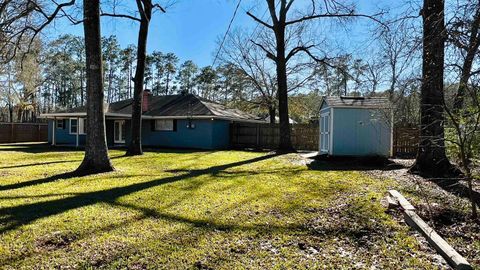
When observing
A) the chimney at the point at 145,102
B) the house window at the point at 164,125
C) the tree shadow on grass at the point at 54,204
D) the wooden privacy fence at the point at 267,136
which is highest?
the chimney at the point at 145,102

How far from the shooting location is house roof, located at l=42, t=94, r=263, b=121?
21.9 metres

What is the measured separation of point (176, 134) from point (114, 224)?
59.9 feet

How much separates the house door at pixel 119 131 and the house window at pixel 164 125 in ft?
8.47

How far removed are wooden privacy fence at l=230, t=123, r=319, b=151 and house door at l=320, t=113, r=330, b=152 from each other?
4.91 metres

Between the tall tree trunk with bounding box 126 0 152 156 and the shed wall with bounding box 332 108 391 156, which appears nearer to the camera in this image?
the shed wall with bounding box 332 108 391 156

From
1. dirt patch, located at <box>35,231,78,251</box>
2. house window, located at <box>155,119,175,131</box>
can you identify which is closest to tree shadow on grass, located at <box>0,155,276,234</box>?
dirt patch, located at <box>35,231,78,251</box>

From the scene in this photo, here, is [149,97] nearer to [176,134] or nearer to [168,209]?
[176,134]

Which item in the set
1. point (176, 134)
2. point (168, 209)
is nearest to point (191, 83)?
point (176, 134)

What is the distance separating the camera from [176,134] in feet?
74.8

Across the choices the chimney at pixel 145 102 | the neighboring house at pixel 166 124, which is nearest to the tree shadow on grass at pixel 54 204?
the neighboring house at pixel 166 124

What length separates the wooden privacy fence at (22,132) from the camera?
27.2 m

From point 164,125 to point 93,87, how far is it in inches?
562

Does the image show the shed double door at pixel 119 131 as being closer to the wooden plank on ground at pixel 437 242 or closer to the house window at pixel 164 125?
the house window at pixel 164 125

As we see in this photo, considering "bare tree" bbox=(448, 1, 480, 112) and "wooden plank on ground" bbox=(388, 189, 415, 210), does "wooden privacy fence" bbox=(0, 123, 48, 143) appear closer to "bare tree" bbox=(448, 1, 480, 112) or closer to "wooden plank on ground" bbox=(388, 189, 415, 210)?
"wooden plank on ground" bbox=(388, 189, 415, 210)
